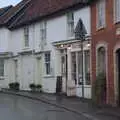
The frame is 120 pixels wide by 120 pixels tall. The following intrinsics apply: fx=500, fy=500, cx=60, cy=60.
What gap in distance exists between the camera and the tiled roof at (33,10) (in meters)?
32.3

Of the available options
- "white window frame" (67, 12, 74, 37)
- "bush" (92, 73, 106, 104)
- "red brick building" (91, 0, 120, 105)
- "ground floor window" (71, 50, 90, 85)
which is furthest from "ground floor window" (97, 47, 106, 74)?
"white window frame" (67, 12, 74, 37)

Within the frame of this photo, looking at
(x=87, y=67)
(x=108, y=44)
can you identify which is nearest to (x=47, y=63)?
(x=87, y=67)

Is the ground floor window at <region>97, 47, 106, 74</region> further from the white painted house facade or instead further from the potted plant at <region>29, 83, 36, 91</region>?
the potted plant at <region>29, 83, 36, 91</region>

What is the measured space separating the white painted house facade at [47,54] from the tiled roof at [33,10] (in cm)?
42

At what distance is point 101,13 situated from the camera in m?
25.8

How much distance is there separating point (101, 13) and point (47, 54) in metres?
9.92

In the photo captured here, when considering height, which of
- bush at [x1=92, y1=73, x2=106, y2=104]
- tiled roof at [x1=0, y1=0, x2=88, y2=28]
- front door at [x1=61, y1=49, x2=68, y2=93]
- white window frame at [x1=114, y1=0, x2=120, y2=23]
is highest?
tiled roof at [x1=0, y1=0, x2=88, y2=28]

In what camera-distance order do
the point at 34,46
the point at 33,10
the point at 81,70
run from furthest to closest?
the point at 33,10
the point at 34,46
the point at 81,70

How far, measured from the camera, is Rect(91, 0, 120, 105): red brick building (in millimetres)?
23078

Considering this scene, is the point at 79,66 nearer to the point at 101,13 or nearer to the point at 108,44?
the point at 101,13

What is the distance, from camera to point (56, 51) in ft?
109

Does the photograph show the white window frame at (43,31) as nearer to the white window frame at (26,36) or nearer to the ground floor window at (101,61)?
the white window frame at (26,36)

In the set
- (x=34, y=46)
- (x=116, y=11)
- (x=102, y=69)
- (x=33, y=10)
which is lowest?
(x=102, y=69)

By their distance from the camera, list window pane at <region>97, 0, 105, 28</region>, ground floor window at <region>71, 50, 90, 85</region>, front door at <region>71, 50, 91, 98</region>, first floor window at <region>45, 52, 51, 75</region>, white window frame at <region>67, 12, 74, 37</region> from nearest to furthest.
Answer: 1. window pane at <region>97, 0, 105, 28</region>
2. front door at <region>71, 50, 91, 98</region>
3. ground floor window at <region>71, 50, 90, 85</region>
4. white window frame at <region>67, 12, 74, 37</region>
5. first floor window at <region>45, 52, 51, 75</region>
